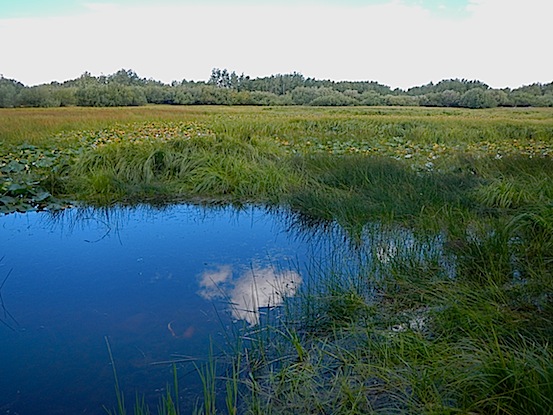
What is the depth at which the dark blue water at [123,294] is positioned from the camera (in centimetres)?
212

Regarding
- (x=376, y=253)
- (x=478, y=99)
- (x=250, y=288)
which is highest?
(x=478, y=99)

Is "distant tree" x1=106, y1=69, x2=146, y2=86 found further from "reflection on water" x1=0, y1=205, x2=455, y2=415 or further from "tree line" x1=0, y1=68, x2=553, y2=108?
"reflection on water" x1=0, y1=205, x2=455, y2=415

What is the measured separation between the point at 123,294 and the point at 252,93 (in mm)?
20238

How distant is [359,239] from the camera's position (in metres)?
3.76

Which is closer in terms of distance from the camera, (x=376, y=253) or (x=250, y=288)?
(x=250, y=288)

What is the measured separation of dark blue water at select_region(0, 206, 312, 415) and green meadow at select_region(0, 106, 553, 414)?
0.91 feet

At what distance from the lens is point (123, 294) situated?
9.71 ft

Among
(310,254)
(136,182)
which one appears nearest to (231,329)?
(310,254)

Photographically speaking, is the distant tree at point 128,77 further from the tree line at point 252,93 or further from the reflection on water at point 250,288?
the reflection on water at point 250,288

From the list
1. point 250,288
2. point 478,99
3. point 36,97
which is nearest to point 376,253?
point 250,288

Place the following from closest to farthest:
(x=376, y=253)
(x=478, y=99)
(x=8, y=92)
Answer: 1. (x=376, y=253)
2. (x=8, y=92)
3. (x=478, y=99)

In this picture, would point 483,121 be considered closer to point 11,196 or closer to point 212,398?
point 11,196

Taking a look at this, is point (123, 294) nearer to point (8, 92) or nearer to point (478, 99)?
point (8, 92)

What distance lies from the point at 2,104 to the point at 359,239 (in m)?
10.4
